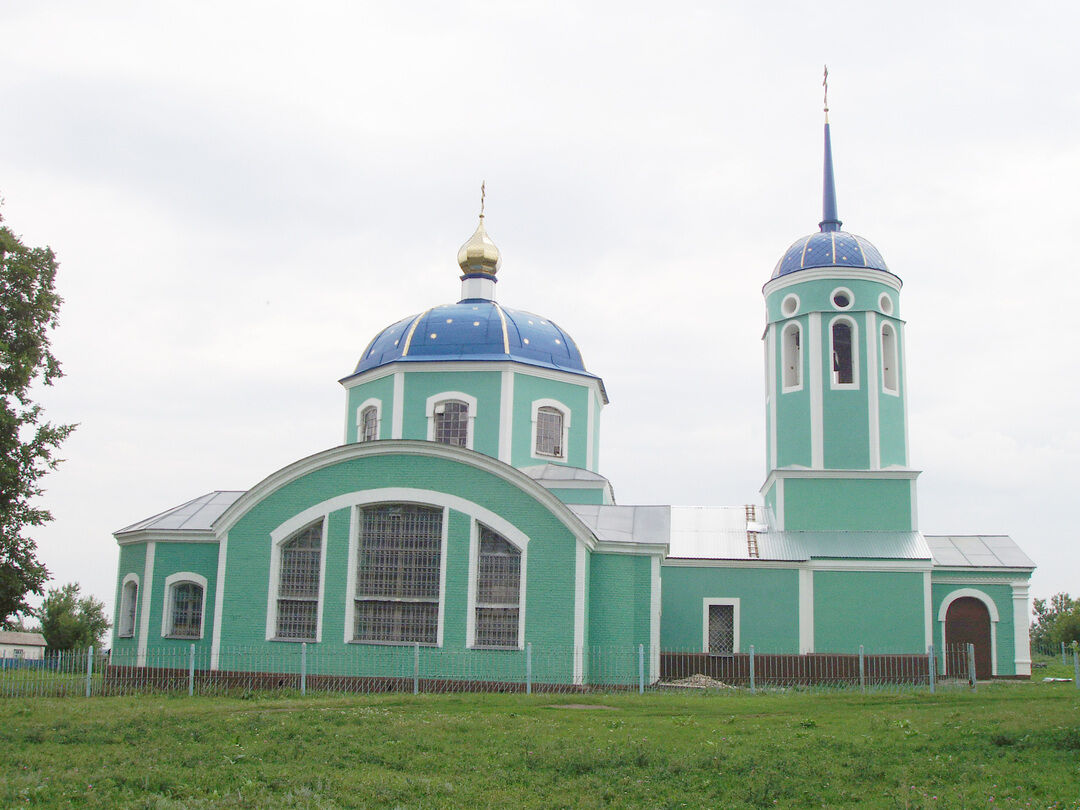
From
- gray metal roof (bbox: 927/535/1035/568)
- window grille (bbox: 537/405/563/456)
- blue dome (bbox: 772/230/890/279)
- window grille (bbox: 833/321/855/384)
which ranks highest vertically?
blue dome (bbox: 772/230/890/279)

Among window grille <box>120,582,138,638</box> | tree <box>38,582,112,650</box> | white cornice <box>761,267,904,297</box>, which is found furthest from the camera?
tree <box>38,582,112,650</box>

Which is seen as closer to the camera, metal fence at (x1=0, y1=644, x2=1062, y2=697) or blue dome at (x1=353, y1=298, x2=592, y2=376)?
metal fence at (x1=0, y1=644, x2=1062, y2=697)

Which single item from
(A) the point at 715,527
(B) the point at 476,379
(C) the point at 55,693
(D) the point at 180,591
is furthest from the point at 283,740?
(A) the point at 715,527

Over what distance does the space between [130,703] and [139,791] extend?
22.1 feet

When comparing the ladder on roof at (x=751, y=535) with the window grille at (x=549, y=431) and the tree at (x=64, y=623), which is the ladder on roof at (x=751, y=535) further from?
the tree at (x=64, y=623)

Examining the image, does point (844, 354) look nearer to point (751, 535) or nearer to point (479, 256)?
point (751, 535)

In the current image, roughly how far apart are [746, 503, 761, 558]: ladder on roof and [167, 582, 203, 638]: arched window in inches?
438

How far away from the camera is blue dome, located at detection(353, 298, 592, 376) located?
77.2 ft

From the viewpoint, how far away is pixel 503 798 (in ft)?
30.6

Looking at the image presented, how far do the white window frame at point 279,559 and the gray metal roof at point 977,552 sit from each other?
12.8m

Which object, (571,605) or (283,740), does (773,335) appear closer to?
(571,605)

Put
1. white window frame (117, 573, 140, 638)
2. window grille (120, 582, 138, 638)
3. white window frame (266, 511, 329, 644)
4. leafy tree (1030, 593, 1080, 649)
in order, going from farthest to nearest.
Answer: leafy tree (1030, 593, 1080, 649) → window grille (120, 582, 138, 638) → white window frame (117, 573, 140, 638) → white window frame (266, 511, 329, 644)

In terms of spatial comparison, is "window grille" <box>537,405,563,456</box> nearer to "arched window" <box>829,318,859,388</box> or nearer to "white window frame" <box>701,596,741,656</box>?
"white window frame" <box>701,596,741,656</box>

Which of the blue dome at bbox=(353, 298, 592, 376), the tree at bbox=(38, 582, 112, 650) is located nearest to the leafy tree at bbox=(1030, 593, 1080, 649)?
the blue dome at bbox=(353, 298, 592, 376)
